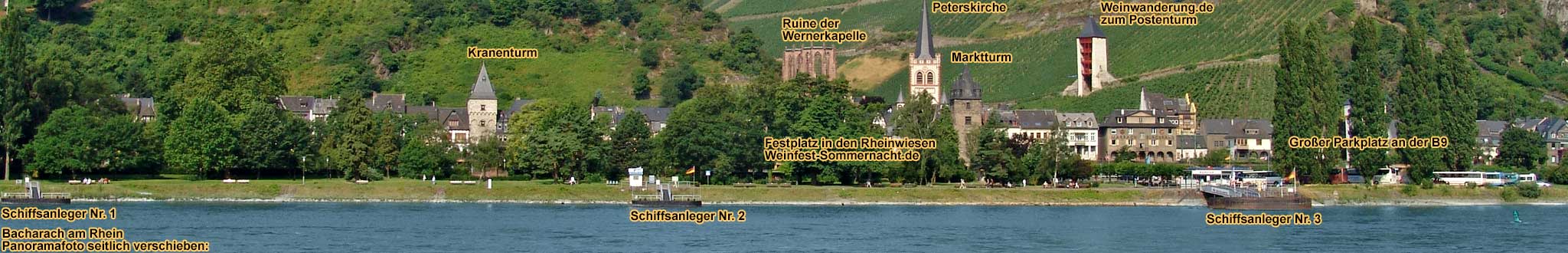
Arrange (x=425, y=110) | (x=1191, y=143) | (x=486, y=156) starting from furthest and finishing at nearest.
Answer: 1. (x=425, y=110)
2. (x=1191, y=143)
3. (x=486, y=156)

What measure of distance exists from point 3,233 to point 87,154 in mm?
35362

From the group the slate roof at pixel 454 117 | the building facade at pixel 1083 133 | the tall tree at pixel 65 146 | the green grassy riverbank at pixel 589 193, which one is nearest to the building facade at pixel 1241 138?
the building facade at pixel 1083 133

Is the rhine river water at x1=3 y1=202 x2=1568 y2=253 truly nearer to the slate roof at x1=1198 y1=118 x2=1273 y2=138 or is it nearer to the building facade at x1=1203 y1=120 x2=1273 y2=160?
the building facade at x1=1203 y1=120 x2=1273 y2=160

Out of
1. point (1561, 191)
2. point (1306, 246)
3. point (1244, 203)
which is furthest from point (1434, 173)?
point (1306, 246)

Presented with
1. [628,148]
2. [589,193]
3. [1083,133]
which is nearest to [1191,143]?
[1083,133]

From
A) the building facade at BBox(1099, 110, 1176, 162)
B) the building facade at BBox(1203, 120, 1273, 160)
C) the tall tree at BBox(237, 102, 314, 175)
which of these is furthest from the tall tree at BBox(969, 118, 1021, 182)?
the tall tree at BBox(237, 102, 314, 175)

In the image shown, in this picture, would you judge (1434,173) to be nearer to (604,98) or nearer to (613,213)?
(613,213)

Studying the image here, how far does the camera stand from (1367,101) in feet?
470

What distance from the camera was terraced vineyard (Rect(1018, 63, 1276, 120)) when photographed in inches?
7451

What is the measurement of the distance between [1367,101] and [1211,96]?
49636 millimetres

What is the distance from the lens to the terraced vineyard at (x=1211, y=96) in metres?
189

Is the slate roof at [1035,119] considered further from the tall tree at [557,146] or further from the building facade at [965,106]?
the tall tree at [557,146]

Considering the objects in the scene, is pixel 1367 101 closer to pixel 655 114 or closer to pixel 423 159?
pixel 423 159

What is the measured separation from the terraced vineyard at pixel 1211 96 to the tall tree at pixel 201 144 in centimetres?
7820
